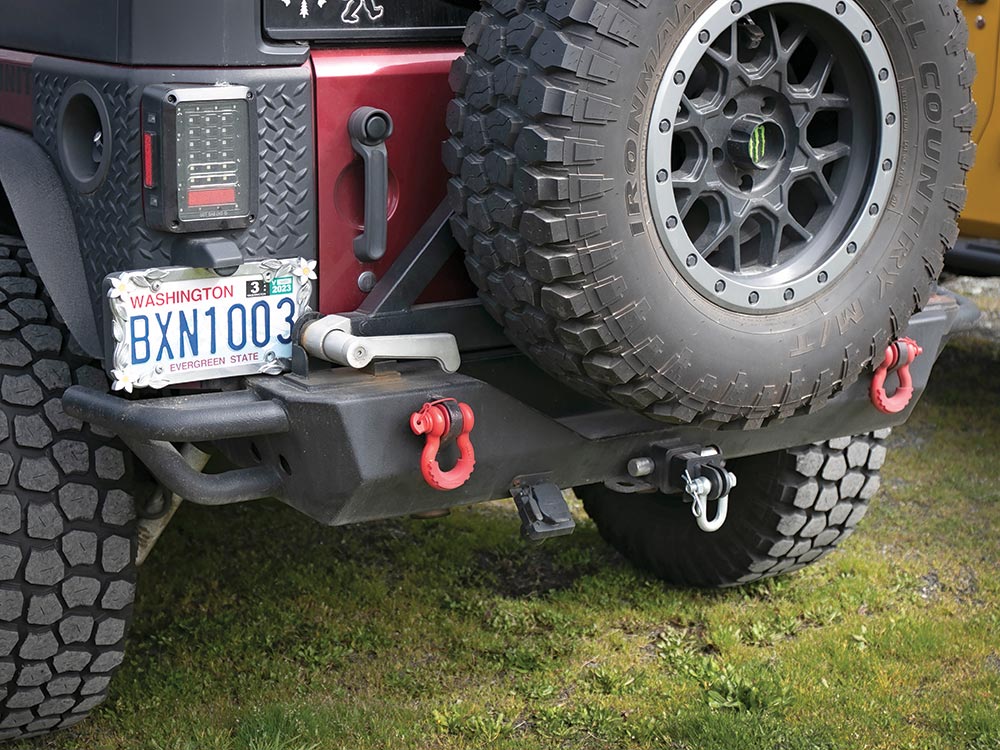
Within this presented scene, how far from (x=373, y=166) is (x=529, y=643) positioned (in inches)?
62.3

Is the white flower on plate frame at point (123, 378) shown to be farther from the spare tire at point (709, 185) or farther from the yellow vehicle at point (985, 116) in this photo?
the yellow vehicle at point (985, 116)

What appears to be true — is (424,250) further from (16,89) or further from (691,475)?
(16,89)

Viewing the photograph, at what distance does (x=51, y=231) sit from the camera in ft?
9.05

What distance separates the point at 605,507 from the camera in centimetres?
422

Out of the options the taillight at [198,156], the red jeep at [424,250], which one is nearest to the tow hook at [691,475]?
the red jeep at [424,250]

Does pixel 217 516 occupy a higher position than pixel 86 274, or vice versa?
pixel 86 274

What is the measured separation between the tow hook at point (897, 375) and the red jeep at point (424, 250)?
167 millimetres

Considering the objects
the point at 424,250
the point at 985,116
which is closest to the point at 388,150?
the point at 424,250

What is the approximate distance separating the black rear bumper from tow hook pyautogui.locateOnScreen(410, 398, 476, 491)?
4cm

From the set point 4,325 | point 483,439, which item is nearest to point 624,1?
point 483,439

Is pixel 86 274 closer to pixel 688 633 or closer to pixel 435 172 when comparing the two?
pixel 435 172

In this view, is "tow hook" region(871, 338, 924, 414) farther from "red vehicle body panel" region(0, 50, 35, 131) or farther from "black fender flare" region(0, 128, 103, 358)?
"red vehicle body panel" region(0, 50, 35, 131)

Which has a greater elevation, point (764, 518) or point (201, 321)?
point (201, 321)

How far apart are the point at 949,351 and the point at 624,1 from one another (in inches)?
178
